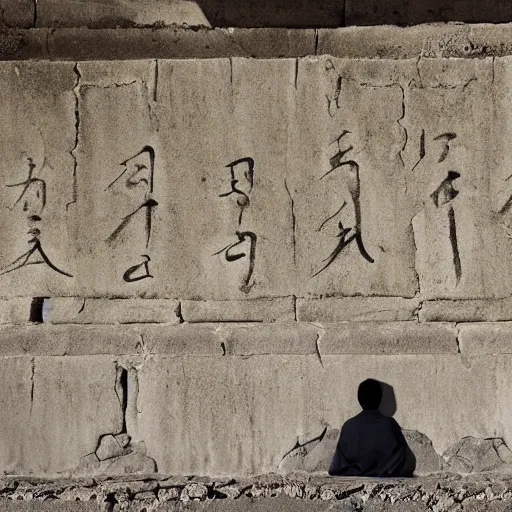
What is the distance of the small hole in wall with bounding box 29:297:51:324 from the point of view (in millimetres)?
6504

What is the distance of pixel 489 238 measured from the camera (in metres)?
6.39

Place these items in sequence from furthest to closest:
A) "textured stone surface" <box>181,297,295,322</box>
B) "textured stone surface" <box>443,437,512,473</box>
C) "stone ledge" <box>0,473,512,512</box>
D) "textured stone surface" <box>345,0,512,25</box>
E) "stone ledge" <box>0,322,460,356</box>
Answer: "textured stone surface" <box>345,0,512,25</box> < "textured stone surface" <box>181,297,295,322</box> < "stone ledge" <box>0,322,460,356</box> < "textured stone surface" <box>443,437,512,473</box> < "stone ledge" <box>0,473,512,512</box>

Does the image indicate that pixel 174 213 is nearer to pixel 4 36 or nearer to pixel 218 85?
pixel 218 85

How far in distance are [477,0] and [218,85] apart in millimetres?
1510

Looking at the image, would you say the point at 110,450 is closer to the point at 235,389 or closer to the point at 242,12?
the point at 235,389

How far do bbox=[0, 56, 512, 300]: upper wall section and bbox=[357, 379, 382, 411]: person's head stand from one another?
494 mm

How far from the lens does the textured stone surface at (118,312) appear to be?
6.45 metres

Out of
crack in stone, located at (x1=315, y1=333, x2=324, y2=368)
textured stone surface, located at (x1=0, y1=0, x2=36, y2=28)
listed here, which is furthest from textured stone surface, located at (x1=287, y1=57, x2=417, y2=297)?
textured stone surface, located at (x1=0, y1=0, x2=36, y2=28)

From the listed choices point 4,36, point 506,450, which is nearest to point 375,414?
point 506,450

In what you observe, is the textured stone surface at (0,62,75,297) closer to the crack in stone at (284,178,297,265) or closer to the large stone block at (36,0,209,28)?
the large stone block at (36,0,209,28)

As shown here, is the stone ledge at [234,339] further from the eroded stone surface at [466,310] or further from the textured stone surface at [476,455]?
the textured stone surface at [476,455]

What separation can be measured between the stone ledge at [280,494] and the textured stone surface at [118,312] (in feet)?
4.66

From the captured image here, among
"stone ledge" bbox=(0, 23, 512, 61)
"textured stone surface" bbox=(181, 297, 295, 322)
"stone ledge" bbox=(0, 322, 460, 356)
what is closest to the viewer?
"stone ledge" bbox=(0, 322, 460, 356)

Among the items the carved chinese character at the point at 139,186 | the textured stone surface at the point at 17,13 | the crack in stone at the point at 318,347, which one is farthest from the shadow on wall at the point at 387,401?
the textured stone surface at the point at 17,13
